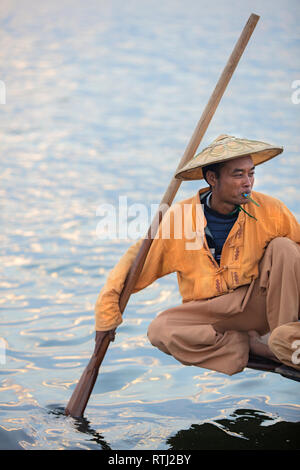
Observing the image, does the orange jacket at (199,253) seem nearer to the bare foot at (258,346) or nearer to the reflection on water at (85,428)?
the bare foot at (258,346)

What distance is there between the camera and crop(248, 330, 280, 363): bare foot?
3498mm

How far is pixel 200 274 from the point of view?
368 cm

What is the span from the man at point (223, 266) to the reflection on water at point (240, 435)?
38 centimetres

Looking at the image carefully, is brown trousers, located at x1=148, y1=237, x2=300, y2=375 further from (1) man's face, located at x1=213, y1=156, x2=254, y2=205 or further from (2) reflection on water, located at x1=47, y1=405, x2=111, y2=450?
(2) reflection on water, located at x1=47, y1=405, x2=111, y2=450

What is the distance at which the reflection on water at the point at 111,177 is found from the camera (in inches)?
164

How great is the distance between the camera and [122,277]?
363cm

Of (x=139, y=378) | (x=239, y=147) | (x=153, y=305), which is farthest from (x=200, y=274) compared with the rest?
(x=153, y=305)

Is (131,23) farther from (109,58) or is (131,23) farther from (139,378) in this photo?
(139,378)

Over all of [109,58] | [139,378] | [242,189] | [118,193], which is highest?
[109,58]

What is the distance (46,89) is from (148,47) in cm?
247

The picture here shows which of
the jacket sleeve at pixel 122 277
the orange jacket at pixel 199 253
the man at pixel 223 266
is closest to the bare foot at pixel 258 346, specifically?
the man at pixel 223 266

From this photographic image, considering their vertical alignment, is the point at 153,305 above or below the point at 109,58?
below

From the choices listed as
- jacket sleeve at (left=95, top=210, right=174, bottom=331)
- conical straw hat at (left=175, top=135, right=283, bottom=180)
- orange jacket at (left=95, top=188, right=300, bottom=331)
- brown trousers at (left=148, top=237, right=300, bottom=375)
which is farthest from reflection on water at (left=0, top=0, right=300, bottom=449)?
conical straw hat at (left=175, top=135, right=283, bottom=180)

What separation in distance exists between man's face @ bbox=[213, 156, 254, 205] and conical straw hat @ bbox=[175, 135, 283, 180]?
0.18 feet
